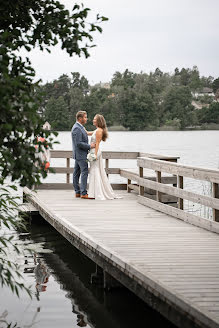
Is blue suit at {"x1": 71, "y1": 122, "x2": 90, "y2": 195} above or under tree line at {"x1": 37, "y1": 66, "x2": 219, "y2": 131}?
under

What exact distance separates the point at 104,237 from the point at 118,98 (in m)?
87.0

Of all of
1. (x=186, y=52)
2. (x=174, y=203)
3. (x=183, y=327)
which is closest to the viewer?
(x=183, y=327)

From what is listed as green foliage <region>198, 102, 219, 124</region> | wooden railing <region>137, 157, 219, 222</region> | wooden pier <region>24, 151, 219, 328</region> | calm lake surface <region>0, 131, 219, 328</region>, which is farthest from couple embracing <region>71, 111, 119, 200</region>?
green foliage <region>198, 102, 219, 124</region>

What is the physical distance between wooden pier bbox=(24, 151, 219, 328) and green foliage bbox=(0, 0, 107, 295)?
162cm

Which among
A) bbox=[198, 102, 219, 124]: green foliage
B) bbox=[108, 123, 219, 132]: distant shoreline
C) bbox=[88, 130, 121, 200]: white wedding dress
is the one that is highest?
bbox=[198, 102, 219, 124]: green foliage

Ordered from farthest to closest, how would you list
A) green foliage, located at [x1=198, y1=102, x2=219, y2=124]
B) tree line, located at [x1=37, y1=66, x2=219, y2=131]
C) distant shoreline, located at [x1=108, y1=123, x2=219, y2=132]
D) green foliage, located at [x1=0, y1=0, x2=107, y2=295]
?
1. distant shoreline, located at [x1=108, y1=123, x2=219, y2=132]
2. green foliage, located at [x1=198, y1=102, x2=219, y2=124]
3. tree line, located at [x1=37, y1=66, x2=219, y2=131]
4. green foliage, located at [x1=0, y1=0, x2=107, y2=295]

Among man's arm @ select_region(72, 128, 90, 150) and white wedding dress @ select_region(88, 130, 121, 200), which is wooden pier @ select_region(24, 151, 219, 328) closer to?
white wedding dress @ select_region(88, 130, 121, 200)

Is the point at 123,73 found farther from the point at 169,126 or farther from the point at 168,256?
the point at 168,256

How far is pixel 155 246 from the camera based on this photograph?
24.5 feet

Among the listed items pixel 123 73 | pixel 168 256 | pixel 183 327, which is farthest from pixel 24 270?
pixel 123 73

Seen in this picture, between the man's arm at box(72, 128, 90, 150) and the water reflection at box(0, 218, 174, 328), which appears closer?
the water reflection at box(0, 218, 174, 328)

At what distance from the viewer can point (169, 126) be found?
3942 inches

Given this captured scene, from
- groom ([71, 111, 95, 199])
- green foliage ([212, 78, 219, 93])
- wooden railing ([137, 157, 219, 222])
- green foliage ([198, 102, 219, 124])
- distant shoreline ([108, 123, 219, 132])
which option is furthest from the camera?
green foliage ([212, 78, 219, 93])

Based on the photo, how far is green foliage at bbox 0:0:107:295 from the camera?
356cm
